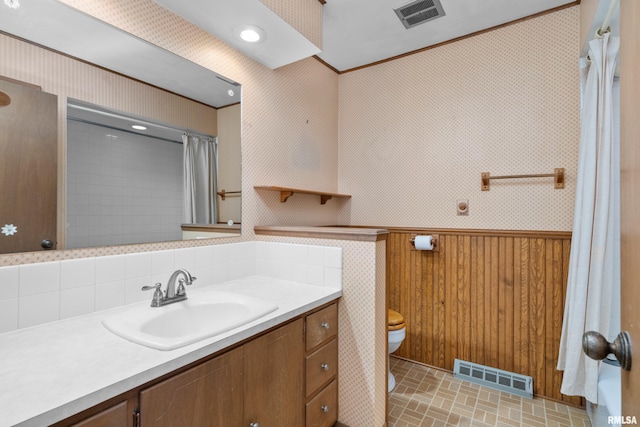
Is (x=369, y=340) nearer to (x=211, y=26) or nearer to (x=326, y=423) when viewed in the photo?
(x=326, y=423)

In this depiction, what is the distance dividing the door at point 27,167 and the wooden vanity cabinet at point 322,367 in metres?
1.12

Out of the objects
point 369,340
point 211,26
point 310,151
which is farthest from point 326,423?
point 211,26

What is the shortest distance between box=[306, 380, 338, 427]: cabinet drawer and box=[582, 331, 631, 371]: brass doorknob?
118cm

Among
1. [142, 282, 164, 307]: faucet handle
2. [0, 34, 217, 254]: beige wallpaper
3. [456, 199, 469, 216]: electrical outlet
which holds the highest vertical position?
[0, 34, 217, 254]: beige wallpaper

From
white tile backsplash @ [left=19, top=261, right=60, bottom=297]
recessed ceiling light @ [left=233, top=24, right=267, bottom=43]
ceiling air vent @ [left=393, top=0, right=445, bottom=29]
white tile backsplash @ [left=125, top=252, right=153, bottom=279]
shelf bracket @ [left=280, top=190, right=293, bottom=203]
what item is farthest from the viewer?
shelf bracket @ [left=280, top=190, right=293, bottom=203]

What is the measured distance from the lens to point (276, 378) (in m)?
1.27

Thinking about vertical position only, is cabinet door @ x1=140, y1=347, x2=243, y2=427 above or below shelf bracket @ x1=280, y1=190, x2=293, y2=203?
below

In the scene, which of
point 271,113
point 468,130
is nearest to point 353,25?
point 271,113

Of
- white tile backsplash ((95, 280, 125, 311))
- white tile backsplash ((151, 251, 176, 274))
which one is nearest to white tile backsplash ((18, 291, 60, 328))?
white tile backsplash ((95, 280, 125, 311))

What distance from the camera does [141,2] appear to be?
1464 mm

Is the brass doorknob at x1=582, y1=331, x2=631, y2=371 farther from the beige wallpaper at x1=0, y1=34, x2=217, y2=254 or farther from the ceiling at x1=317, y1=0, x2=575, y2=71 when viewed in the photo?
the ceiling at x1=317, y1=0, x2=575, y2=71

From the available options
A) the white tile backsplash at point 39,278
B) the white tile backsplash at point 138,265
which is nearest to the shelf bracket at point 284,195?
the white tile backsplash at point 138,265

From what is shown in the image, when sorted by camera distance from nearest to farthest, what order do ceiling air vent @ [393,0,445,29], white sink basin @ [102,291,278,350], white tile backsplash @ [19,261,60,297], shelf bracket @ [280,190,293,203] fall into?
white sink basin @ [102,291,278,350] → white tile backsplash @ [19,261,60,297] → ceiling air vent @ [393,0,445,29] → shelf bracket @ [280,190,293,203]

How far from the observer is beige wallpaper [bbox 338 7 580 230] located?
2.03 m
